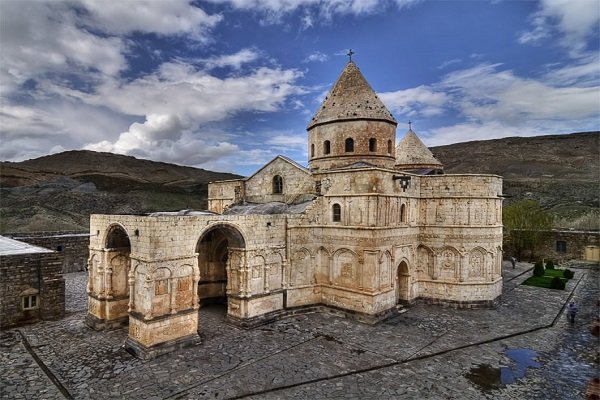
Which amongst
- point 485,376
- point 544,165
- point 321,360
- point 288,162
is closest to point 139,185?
point 288,162

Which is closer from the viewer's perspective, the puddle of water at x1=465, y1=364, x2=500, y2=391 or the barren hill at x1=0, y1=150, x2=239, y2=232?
the puddle of water at x1=465, y1=364, x2=500, y2=391

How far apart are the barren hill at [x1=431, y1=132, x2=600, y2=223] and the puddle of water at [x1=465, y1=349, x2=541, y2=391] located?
48512 millimetres

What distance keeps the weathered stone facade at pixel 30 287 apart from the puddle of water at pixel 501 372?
55.6 ft

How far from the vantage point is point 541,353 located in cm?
1273

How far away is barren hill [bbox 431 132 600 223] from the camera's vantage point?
58844 millimetres

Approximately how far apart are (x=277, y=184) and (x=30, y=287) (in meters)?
12.3

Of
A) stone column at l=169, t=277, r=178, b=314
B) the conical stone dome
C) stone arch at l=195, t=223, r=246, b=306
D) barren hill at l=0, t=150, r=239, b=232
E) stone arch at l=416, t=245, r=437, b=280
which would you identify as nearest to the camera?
stone column at l=169, t=277, r=178, b=314

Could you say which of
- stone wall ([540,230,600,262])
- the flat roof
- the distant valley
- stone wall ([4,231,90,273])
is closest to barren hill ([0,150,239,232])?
the distant valley

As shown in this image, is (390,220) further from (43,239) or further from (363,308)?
(43,239)

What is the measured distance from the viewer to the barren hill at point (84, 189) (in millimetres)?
43688

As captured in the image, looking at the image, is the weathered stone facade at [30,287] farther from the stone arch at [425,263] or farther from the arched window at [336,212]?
the stone arch at [425,263]

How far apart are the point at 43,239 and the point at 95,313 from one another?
47.9 ft

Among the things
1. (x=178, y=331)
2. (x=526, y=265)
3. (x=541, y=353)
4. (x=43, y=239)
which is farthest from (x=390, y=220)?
(x=43, y=239)

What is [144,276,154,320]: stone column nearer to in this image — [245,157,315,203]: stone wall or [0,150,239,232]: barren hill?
[245,157,315,203]: stone wall
